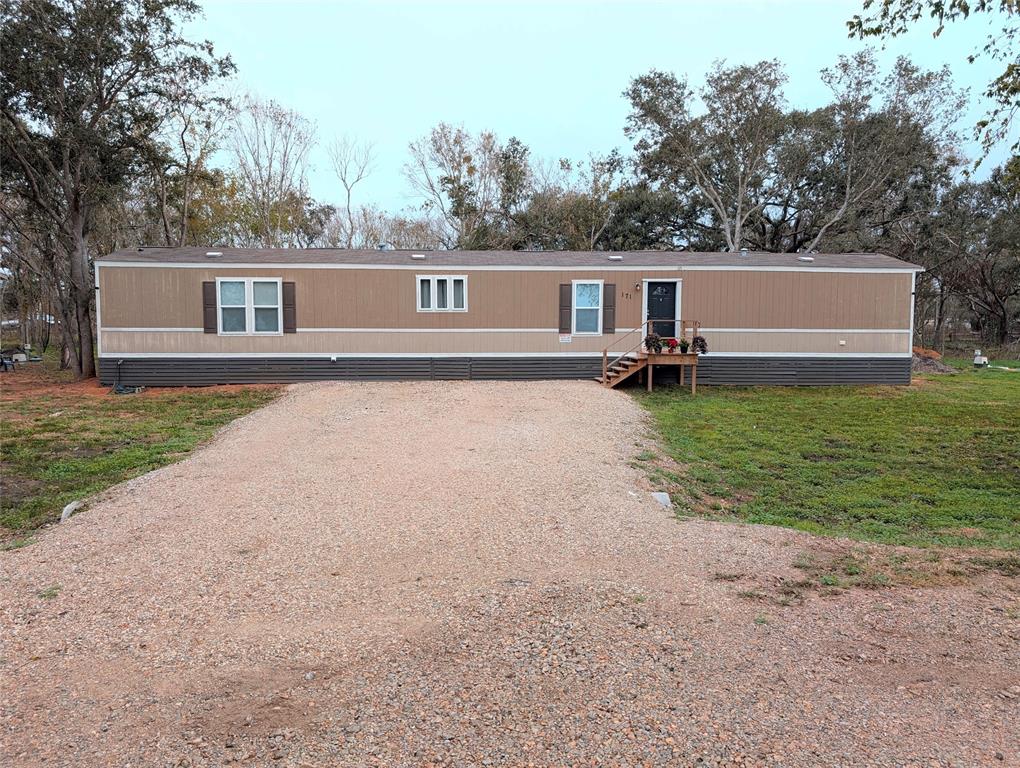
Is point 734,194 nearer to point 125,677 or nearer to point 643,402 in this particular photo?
point 643,402

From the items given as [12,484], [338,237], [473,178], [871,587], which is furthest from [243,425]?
[338,237]

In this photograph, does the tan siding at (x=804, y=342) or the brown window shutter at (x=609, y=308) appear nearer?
the brown window shutter at (x=609, y=308)

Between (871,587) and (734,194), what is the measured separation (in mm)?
23800

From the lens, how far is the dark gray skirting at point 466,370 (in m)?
13.4

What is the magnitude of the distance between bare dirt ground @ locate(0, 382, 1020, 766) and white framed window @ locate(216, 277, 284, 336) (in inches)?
331

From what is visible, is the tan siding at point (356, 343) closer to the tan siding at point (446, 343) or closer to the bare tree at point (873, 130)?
the tan siding at point (446, 343)

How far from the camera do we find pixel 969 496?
20.7ft

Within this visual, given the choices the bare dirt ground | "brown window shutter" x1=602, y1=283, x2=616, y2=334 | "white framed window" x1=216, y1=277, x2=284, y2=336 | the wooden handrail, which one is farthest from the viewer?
"brown window shutter" x1=602, y1=283, x2=616, y2=334

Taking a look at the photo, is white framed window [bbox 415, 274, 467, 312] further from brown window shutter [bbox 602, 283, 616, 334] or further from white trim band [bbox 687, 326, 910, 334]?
white trim band [bbox 687, 326, 910, 334]

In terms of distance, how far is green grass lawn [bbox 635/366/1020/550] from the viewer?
5.64 metres

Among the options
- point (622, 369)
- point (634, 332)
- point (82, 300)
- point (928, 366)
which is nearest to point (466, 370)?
point (622, 369)

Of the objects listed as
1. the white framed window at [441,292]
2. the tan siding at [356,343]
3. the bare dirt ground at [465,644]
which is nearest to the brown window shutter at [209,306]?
the tan siding at [356,343]

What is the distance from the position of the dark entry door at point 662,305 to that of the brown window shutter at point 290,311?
295 inches

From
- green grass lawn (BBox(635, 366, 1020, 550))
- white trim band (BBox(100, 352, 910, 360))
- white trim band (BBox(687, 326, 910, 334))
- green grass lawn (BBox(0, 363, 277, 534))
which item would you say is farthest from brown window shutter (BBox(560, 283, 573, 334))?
green grass lawn (BBox(0, 363, 277, 534))
